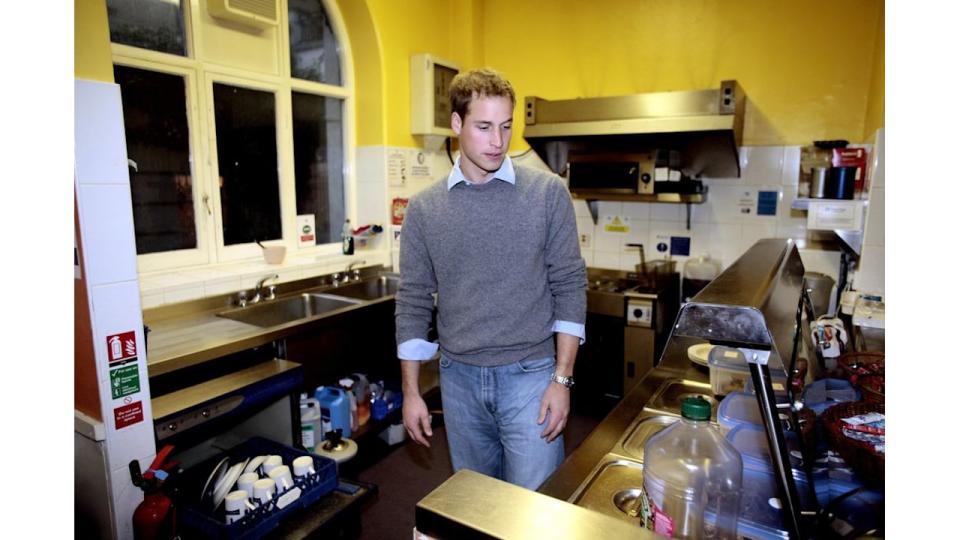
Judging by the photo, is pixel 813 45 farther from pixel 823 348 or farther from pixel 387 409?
pixel 387 409

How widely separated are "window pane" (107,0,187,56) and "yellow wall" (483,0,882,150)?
2079mm

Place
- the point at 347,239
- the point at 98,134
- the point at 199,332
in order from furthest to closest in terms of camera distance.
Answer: the point at 347,239, the point at 199,332, the point at 98,134

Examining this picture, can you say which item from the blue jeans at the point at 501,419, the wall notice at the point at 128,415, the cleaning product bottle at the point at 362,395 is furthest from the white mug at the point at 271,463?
the cleaning product bottle at the point at 362,395

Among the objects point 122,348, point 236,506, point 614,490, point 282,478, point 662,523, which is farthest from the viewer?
point 282,478

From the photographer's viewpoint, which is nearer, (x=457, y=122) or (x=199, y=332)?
(x=457, y=122)

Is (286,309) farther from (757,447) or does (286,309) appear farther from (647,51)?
(647,51)

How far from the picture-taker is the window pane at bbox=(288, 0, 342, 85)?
10.5 feet

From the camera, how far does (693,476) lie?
91cm

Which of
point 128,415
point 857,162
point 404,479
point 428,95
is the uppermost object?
point 428,95

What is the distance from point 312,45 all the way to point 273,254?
4.14 ft

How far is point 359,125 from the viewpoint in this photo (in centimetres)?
354

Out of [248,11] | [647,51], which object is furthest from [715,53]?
[248,11]

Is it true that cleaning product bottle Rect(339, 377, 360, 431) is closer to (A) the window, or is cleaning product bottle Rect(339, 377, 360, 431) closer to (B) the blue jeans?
(A) the window

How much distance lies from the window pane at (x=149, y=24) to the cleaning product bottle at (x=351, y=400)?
1727mm
